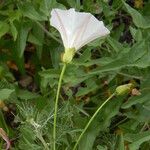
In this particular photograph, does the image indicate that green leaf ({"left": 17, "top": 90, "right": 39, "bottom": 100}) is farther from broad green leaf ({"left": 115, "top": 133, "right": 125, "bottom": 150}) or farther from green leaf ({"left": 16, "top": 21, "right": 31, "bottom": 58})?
broad green leaf ({"left": 115, "top": 133, "right": 125, "bottom": 150})

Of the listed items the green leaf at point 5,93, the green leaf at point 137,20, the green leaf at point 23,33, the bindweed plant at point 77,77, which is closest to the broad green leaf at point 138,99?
the bindweed plant at point 77,77

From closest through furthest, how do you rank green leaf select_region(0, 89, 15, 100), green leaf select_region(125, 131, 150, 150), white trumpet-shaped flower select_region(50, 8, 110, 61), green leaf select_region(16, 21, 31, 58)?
white trumpet-shaped flower select_region(50, 8, 110, 61) < green leaf select_region(125, 131, 150, 150) < green leaf select_region(0, 89, 15, 100) < green leaf select_region(16, 21, 31, 58)

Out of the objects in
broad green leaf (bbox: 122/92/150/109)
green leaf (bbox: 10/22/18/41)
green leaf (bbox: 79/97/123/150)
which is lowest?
→ green leaf (bbox: 79/97/123/150)

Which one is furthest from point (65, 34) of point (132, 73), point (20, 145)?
point (20, 145)

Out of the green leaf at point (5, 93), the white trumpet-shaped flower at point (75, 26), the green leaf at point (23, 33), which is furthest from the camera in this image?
the green leaf at point (23, 33)

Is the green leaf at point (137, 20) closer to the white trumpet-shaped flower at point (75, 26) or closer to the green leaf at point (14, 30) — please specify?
the white trumpet-shaped flower at point (75, 26)

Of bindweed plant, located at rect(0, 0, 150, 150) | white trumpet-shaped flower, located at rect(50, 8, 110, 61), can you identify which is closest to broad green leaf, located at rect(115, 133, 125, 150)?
bindweed plant, located at rect(0, 0, 150, 150)

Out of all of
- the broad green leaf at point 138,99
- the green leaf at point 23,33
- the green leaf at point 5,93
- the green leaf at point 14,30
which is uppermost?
the green leaf at point 14,30

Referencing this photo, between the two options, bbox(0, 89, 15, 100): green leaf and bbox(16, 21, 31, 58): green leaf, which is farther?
bbox(16, 21, 31, 58): green leaf
